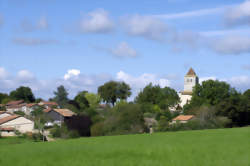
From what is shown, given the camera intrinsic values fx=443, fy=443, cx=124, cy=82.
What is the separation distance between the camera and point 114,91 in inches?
5226

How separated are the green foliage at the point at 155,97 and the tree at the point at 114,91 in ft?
23.6

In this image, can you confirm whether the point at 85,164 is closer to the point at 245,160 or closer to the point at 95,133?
the point at 245,160

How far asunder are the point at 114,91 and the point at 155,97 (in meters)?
13.4

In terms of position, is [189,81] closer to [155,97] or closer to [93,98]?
[93,98]

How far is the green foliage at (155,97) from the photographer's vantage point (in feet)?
407

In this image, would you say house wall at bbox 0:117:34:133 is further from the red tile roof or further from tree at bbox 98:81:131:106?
the red tile roof

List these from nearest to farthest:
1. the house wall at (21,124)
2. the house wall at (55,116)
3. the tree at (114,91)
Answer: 1. the house wall at (21,124)
2. the house wall at (55,116)
3. the tree at (114,91)

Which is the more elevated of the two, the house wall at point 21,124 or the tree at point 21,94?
the tree at point 21,94

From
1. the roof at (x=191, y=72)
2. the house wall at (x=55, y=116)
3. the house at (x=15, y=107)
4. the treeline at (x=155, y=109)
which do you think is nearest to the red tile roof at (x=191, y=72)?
the roof at (x=191, y=72)

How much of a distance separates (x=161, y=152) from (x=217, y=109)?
2391 inches

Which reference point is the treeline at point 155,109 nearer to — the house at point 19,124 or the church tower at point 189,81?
the house at point 19,124

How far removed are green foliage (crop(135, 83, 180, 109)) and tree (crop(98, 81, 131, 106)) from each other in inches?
283

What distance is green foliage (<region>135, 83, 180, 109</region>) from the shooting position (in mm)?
124025

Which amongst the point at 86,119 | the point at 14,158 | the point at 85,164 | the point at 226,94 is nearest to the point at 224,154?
the point at 85,164
